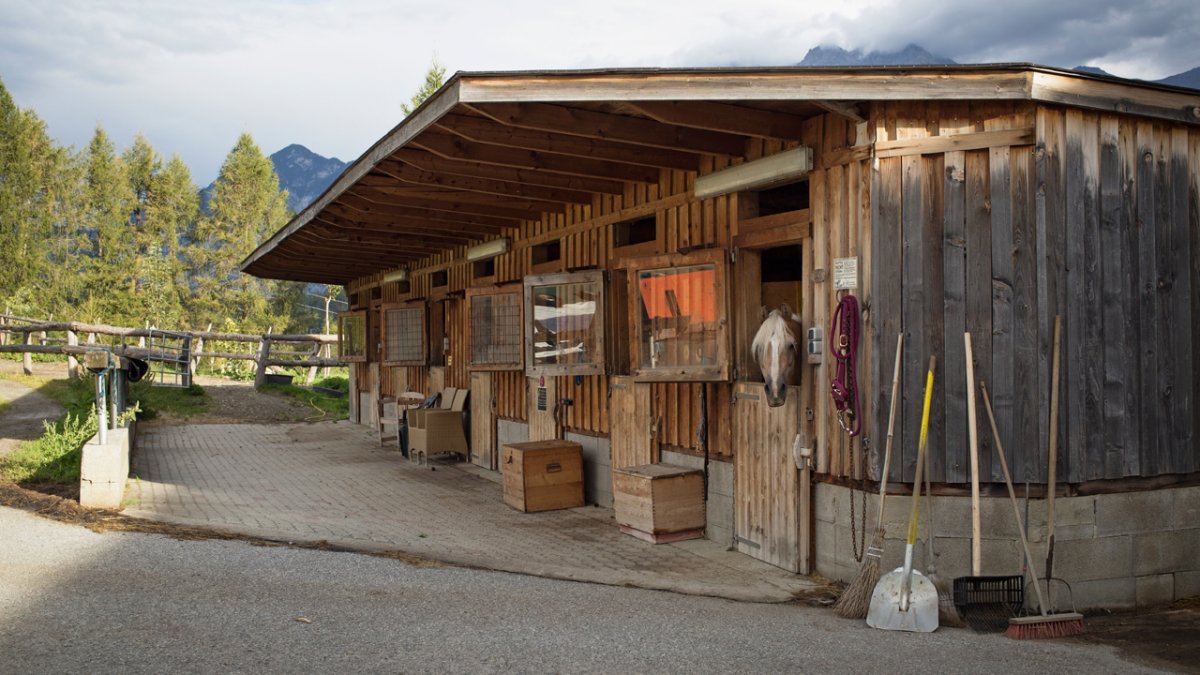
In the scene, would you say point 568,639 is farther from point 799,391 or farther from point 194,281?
point 194,281

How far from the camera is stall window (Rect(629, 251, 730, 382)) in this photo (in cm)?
691

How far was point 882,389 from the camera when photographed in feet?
18.6

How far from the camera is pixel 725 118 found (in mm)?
6184

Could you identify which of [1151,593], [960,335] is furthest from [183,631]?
[1151,593]

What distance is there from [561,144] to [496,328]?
4.15m

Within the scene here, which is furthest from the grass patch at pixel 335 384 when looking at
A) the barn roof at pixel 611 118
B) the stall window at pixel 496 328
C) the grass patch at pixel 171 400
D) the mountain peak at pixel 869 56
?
the mountain peak at pixel 869 56

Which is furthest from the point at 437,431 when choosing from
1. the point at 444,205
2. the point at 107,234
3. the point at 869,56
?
the point at 869,56

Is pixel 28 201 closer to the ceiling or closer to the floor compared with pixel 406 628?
closer to the ceiling

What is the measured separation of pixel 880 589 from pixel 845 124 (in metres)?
2.93

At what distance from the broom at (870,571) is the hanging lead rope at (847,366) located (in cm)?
29

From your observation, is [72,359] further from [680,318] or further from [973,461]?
[973,461]

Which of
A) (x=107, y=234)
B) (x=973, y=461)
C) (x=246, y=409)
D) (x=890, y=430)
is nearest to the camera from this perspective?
(x=973, y=461)

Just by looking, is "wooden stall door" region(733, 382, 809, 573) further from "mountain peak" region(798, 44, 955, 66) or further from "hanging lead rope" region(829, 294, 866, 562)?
"mountain peak" region(798, 44, 955, 66)

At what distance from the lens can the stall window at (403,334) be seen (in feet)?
46.6
